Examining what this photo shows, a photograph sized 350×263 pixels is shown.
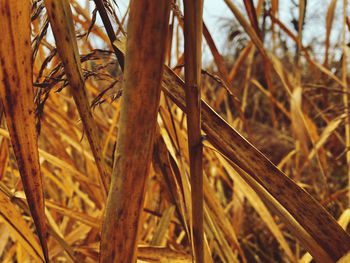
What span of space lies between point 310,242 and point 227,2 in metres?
0.28

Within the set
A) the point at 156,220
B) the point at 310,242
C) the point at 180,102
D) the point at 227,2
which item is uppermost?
the point at 227,2

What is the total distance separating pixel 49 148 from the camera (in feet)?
3.30

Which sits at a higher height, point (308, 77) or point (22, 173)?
point (308, 77)

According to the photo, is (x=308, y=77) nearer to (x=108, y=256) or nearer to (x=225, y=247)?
(x=225, y=247)

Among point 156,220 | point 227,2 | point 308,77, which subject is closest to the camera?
point 227,2

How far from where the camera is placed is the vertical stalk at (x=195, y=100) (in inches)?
8.0

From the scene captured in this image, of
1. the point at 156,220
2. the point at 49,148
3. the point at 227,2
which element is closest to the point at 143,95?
the point at 227,2

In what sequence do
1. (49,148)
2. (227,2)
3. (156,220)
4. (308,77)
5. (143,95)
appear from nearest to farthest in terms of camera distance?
(143,95)
(227,2)
(156,220)
(49,148)
(308,77)

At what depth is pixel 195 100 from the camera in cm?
23

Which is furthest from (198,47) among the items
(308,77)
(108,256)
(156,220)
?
(308,77)

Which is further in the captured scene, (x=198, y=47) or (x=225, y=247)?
(x=225, y=247)

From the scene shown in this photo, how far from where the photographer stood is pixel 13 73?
0.77 ft

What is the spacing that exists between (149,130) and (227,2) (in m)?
0.25

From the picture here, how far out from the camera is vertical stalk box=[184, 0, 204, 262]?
0.20 metres
